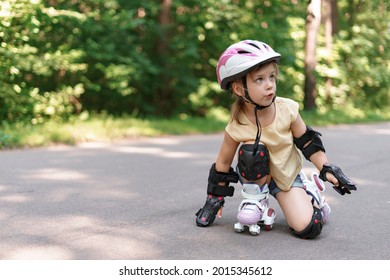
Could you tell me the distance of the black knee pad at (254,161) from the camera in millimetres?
4078

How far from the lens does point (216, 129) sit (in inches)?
Result: 471

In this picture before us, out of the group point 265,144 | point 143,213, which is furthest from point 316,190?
point 143,213

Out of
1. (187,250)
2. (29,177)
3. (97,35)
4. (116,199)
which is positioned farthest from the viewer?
(97,35)

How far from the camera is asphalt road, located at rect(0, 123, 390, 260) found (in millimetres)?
3643

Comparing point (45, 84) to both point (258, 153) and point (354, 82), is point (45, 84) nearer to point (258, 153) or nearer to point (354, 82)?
point (258, 153)

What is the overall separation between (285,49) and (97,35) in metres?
5.07

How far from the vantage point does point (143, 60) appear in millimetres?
13359

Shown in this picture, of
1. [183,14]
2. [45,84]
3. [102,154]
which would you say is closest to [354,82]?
[183,14]

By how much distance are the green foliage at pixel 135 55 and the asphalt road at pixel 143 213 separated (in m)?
2.83

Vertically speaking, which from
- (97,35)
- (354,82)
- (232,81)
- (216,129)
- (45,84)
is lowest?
(354,82)

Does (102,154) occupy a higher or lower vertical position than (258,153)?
lower

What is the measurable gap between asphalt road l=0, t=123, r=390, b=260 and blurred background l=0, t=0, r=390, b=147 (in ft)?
6.43

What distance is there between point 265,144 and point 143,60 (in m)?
9.49

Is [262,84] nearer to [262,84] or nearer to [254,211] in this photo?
[262,84]
